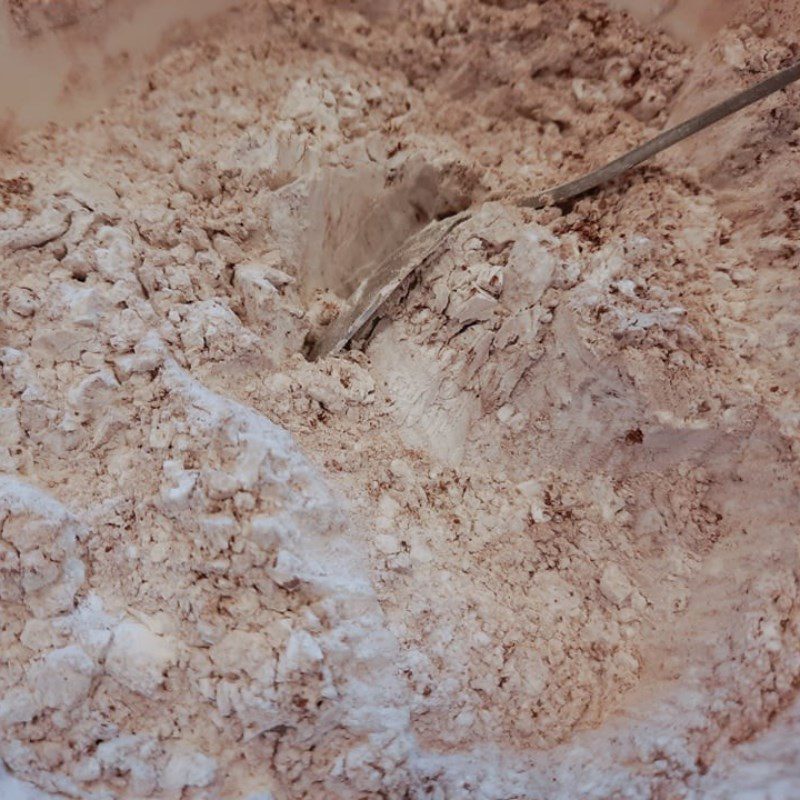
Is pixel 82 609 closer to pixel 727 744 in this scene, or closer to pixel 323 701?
pixel 323 701

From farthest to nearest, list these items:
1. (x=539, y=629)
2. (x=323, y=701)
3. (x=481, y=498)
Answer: (x=481, y=498) → (x=539, y=629) → (x=323, y=701)

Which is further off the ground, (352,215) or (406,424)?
(352,215)

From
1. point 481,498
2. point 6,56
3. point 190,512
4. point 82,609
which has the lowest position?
point 82,609

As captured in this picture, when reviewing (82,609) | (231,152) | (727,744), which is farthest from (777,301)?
(82,609)

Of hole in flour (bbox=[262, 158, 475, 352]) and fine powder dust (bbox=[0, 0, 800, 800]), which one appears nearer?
fine powder dust (bbox=[0, 0, 800, 800])

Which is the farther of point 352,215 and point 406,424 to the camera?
point 352,215

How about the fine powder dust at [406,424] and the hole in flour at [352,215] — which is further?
the hole in flour at [352,215]

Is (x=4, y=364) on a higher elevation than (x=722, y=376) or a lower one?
lower

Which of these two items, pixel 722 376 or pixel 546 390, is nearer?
pixel 722 376
